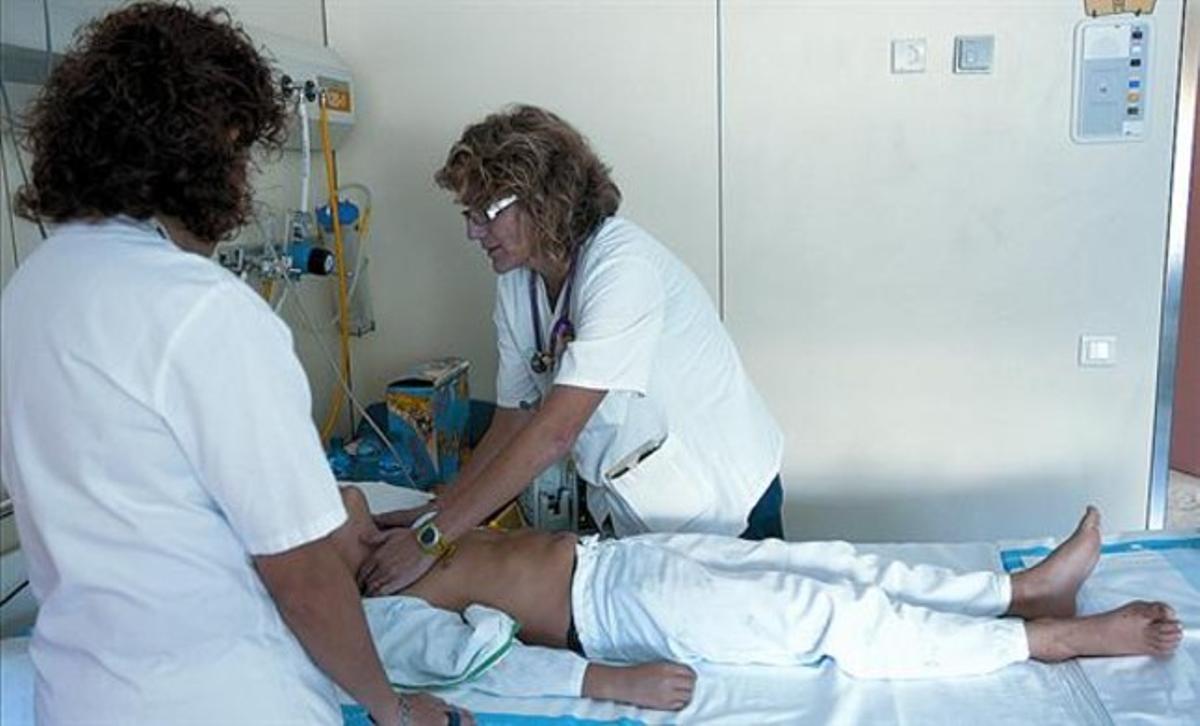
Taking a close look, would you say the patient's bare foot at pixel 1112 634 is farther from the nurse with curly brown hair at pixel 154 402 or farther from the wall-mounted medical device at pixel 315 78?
the wall-mounted medical device at pixel 315 78

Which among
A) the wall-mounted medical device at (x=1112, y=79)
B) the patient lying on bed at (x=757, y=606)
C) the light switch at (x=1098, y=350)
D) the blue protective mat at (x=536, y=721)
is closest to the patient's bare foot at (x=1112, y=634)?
the patient lying on bed at (x=757, y=606)

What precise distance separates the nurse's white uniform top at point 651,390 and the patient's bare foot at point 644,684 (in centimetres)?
42

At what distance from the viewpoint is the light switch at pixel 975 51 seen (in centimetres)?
239

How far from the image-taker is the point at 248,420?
831 millimetres

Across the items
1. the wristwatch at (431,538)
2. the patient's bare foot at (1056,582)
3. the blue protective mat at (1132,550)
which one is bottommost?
the blue protective mat at (1132,550)

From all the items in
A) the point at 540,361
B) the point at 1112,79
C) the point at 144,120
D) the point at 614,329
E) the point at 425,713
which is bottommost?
the point at 425,713

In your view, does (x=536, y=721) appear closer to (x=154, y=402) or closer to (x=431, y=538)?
(x=431, y=538)

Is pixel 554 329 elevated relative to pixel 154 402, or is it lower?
lower

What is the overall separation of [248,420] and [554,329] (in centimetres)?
106

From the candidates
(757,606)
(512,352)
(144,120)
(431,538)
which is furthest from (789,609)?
(144,120)

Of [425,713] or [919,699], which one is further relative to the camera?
[919,699]

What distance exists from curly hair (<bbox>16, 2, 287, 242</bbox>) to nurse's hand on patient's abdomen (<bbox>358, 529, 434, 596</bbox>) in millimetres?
884

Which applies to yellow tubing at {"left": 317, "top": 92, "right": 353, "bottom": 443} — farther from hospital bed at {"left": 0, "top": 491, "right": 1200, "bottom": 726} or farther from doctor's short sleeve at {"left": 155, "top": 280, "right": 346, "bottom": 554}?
doctor's short sleeve at {"left": 155, "top": 280, "right": 346, "bottom": 554}

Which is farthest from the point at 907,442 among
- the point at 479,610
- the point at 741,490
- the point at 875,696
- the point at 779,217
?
the point at 479,610
